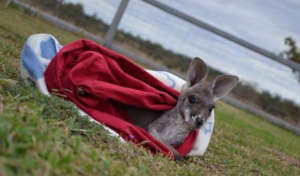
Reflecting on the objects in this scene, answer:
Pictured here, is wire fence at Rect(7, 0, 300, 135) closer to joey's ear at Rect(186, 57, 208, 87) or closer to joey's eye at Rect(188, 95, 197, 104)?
joey's ear at Rect(186, 57, 208, 87)

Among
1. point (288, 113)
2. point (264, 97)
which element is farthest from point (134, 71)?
point (288, 113)

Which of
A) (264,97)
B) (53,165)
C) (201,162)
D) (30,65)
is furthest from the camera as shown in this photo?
(264,97)

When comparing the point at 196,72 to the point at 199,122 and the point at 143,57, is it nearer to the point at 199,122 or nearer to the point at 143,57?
the point at 199,122

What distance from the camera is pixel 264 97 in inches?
458

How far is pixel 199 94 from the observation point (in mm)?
3926

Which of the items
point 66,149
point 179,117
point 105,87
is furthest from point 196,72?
point 66,149

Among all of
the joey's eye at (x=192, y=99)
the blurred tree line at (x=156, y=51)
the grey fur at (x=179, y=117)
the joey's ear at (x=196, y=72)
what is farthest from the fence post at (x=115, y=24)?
the joey's eye at (x=192, y=99)

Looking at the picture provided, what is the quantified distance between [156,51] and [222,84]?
5690 mm

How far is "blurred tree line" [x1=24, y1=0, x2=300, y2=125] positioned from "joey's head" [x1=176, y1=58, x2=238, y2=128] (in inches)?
179

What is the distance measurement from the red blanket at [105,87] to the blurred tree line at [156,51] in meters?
5.23

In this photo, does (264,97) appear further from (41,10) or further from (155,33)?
(41,10)

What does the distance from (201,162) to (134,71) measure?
1222 millimetres

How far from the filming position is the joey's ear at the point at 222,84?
13.8 ft

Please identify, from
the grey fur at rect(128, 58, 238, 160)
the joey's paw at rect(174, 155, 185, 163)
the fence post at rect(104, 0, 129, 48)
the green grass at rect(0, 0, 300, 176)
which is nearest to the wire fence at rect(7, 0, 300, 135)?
the fence post at rect(104, 0, 129, 48)
